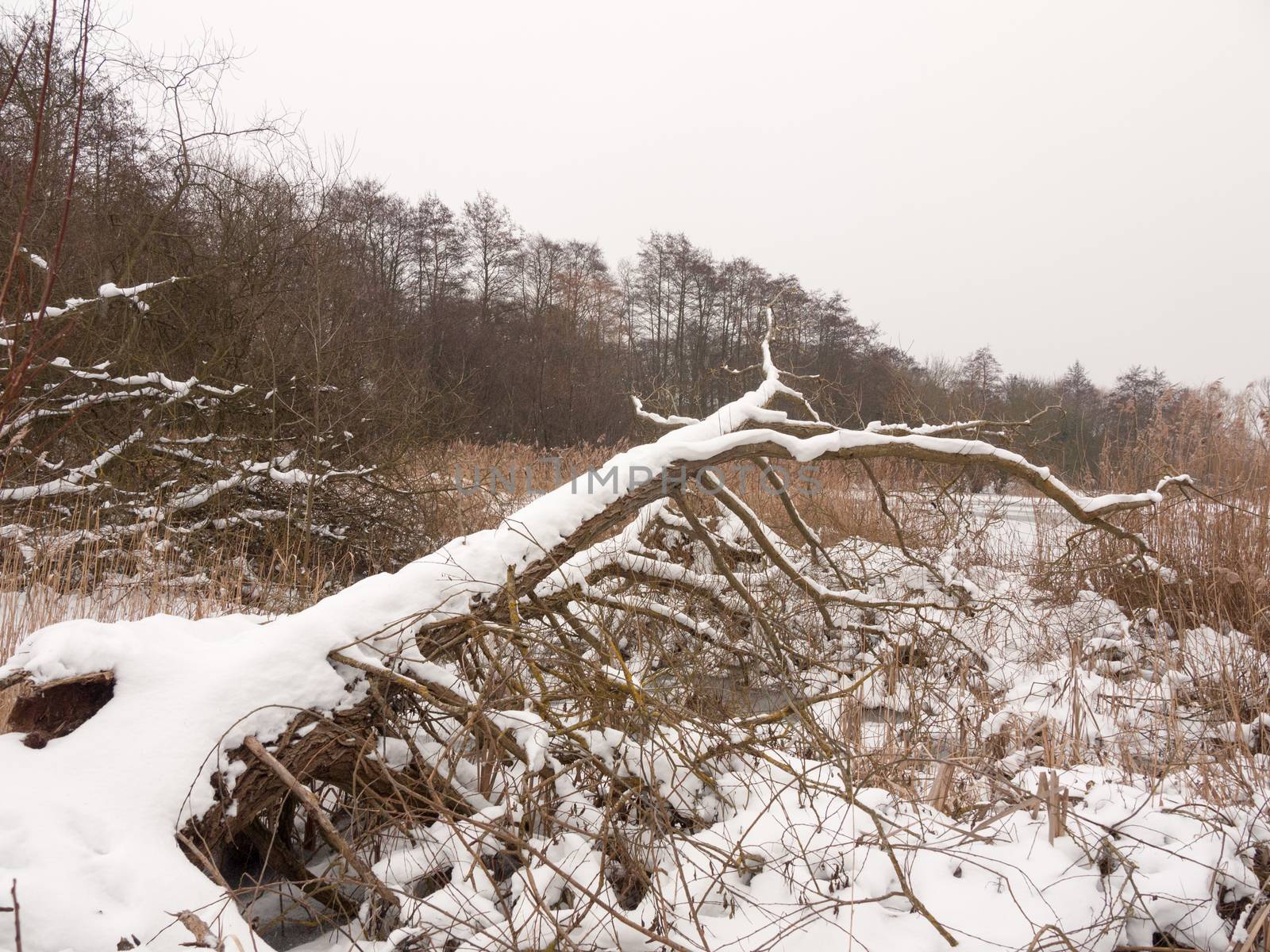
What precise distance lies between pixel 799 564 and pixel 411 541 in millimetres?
3970

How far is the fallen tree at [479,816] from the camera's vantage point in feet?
5.57

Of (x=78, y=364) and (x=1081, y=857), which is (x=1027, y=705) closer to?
(x=1081, y=857)

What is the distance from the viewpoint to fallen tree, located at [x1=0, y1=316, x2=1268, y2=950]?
1.70 metres

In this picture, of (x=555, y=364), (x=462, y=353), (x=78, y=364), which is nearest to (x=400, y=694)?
(x=78, y=364)

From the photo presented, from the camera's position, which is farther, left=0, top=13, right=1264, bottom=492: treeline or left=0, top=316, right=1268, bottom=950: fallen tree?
left=0, top=13, right=1264, bottom=492: treeline

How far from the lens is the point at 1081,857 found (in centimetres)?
195

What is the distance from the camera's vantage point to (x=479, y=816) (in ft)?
7.36

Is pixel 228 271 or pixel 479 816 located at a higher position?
pixel 228 271

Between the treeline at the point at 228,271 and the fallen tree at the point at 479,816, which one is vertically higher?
the treeline at the point at 228,271

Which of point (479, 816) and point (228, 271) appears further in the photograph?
point (228, 271)

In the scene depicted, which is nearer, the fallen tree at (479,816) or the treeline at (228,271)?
the fallen tree at (479,816)

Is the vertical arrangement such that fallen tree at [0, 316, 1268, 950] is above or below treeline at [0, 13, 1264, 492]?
below

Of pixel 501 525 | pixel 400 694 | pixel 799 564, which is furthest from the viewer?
pixel 799 564

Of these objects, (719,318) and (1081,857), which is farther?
(719,318)
